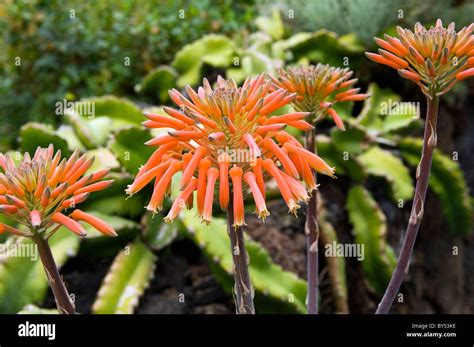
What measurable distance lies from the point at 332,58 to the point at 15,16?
2.38 meters

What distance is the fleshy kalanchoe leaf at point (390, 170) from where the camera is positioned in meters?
3.61

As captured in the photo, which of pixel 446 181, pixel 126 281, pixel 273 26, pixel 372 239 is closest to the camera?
pixel 126 281

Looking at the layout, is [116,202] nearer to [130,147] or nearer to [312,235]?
[130,147]

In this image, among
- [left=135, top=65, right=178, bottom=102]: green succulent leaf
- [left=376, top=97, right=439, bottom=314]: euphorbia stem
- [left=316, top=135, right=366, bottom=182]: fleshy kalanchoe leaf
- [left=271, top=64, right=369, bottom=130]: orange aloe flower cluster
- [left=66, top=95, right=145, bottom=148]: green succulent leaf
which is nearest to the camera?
[left=376, top=97, right=439, bottom=314]: euphorbia stem

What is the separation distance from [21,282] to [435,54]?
1883 millimetres

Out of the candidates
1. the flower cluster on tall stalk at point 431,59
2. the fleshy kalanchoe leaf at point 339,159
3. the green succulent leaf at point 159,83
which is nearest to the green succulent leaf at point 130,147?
the fleshy kalanchoe leaf at point 339,159

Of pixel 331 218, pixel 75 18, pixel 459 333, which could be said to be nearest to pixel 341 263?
pixel 331 218

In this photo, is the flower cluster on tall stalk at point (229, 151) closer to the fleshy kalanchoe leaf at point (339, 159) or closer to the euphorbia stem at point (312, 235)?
the euphorbia stem at point (312, 235)

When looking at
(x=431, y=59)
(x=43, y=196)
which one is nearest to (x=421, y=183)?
(x=431, y=59)

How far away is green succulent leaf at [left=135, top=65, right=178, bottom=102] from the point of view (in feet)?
13.5

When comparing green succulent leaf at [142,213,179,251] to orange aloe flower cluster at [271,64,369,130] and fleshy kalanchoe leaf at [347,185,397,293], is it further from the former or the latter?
orange aloe flower cluster at [271,64,369,130]

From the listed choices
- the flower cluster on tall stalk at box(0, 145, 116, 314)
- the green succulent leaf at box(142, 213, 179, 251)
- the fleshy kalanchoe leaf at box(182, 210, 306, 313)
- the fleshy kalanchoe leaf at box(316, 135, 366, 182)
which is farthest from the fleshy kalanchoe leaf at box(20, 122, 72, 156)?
the flower cluster on tall stalk at box(0, 145, 116, 314)

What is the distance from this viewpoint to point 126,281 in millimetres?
2627

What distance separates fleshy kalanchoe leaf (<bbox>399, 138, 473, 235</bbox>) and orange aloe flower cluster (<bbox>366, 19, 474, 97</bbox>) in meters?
2.48
